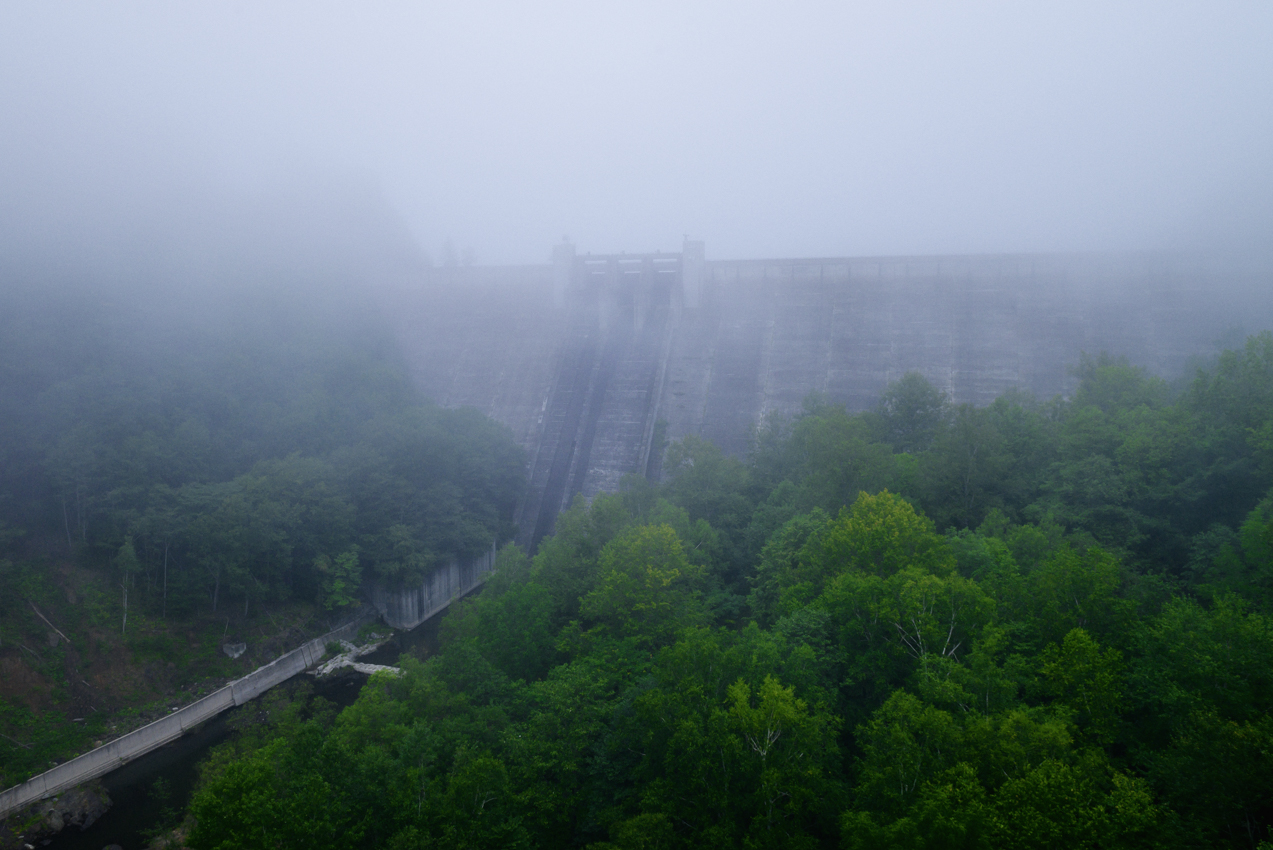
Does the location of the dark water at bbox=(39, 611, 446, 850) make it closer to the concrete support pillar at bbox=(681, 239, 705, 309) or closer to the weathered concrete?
the weathered concrete

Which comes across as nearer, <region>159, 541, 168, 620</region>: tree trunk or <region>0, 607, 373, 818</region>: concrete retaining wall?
<region>0, 607, 373, 818</region>: concrete retaining wall

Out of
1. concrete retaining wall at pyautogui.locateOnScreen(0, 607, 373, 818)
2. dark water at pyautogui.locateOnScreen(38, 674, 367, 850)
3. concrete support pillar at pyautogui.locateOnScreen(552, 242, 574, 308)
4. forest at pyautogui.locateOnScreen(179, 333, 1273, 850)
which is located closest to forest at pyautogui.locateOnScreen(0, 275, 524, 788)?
concrete retaining wall at pyautogui.locateOnScreen(0, 607, 373, 818)

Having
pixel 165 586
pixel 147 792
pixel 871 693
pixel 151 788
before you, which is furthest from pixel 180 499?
pixel 871 693

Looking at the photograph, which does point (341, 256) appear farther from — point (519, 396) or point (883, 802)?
point (883, 802)

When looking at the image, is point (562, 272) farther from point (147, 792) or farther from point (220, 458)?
point (147, 792)

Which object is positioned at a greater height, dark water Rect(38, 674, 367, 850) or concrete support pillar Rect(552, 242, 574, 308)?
concrete support pillar Rect(552, 242, 574, 308)
